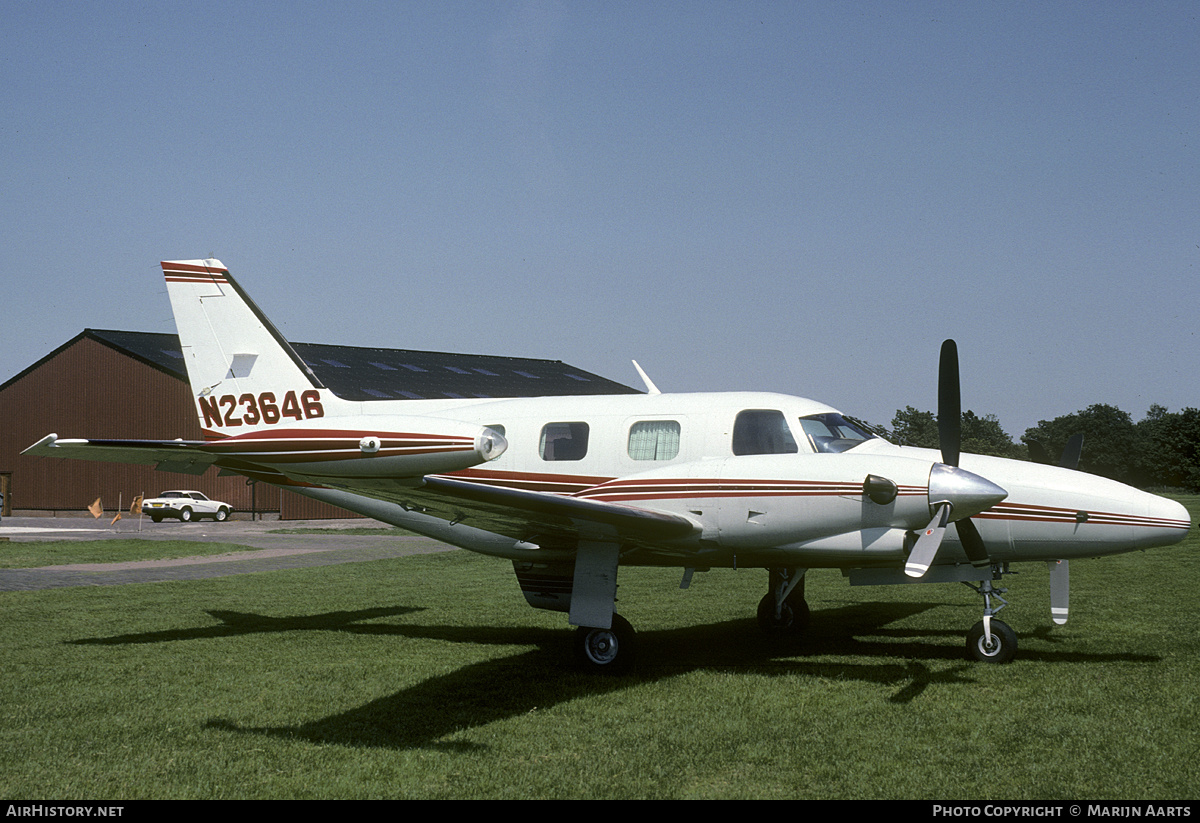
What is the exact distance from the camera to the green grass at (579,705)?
20.9ft

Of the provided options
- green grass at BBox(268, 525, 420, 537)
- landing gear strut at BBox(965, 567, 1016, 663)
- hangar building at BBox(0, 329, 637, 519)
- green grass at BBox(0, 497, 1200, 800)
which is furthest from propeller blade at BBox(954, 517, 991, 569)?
hangar building at BBox(0, 329, 637, 519)

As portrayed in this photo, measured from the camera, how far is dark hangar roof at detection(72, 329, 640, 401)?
46031mm

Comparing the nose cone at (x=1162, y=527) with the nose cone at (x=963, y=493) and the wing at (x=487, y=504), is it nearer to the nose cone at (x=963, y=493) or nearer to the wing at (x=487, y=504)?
the nose cone at (x=963, y=493)

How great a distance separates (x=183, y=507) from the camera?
4528 cm

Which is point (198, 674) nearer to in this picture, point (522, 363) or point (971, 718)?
point (971, 718)

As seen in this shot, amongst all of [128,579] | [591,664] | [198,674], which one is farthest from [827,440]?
[128,579]

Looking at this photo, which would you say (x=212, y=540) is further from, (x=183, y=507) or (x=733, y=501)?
(x=733, y=501)

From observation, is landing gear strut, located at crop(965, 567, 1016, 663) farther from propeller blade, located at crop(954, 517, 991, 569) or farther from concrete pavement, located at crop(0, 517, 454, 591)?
concrete pavement, located at crop(0, 517, 454, 591)

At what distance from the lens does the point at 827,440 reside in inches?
410

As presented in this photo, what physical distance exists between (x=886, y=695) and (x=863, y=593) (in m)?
9.31

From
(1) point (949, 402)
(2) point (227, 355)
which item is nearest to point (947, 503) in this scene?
(1) point (949, 402)

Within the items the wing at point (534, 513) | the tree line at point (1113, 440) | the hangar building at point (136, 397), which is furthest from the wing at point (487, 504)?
the tree line at point (1113, 440)

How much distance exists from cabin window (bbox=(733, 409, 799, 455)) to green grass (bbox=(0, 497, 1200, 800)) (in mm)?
2494

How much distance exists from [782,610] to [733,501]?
355cm
